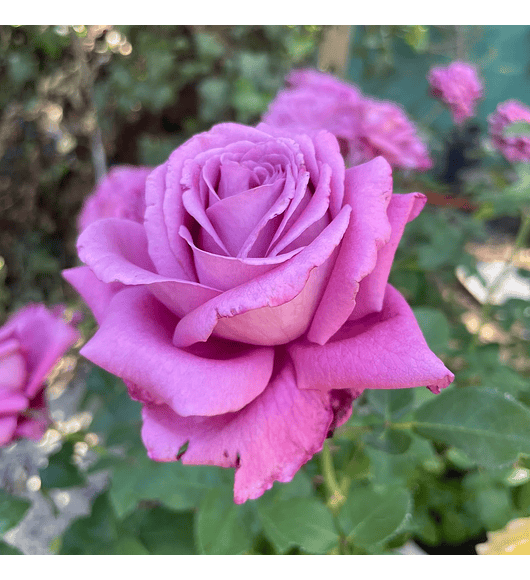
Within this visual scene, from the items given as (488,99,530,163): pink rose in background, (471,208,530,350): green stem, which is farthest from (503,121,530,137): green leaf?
(471,208,530,350): green stem

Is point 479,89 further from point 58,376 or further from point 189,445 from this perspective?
point 58,376

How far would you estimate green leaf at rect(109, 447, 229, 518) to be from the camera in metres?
0.54

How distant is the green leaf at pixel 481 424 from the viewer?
0.39 meters

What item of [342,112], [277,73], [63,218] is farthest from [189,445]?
[63,218]

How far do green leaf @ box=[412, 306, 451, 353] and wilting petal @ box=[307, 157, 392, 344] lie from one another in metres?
0.30

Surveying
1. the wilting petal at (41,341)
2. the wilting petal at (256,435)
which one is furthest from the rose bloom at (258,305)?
the wilting petal at (41,341)

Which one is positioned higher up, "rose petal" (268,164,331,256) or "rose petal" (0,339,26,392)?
"rose petal" (268,164,331,256)

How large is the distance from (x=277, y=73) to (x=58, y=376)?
4.02 ft

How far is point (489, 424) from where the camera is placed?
0.41 metres

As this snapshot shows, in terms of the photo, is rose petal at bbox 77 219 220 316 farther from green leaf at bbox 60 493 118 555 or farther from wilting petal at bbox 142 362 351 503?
green leaf at bbox 60 493 118 555

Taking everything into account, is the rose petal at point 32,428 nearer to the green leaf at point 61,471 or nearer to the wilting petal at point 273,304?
the green leaf at point 61,471

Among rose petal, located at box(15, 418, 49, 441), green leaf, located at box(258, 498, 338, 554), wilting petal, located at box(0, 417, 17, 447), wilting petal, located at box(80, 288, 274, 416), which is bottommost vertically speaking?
green leaf, located at box(258, 498, 338, 554)

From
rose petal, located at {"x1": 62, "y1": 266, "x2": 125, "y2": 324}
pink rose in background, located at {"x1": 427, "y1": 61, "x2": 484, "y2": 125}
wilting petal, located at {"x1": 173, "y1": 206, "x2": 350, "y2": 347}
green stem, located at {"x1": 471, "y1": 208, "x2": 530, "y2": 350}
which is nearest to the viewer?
wilting petal, located at {"x1": 173, "y1": 206, "x2": 350, "y2": 347}

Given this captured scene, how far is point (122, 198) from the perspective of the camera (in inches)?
19.5
